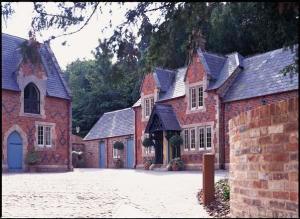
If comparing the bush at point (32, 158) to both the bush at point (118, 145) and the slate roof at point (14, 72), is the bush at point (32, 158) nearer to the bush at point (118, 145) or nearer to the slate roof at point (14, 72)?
the slate roof at point (14, 72)

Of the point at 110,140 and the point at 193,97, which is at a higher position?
the point at 193,97

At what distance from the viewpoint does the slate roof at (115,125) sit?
136 feet

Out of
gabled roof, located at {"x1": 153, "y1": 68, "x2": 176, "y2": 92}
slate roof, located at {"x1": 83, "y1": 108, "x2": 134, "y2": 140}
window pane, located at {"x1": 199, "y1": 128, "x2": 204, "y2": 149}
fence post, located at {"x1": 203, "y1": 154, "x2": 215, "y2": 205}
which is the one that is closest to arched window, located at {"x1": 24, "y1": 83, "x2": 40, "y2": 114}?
gabled roof, located at {"x1": 153, "y1": 68, "x2": 176, "y2": 92}

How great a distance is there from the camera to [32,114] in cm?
3136

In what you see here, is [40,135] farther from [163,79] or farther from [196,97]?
[196,97]

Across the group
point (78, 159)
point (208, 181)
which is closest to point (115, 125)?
point (78, 159)

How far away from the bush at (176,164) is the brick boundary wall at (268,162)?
868 inches

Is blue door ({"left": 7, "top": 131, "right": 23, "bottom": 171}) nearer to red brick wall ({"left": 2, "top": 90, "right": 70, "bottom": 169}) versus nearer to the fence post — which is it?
red brick wall ({"left": 2, "top": 90, "right": 70, "bottom": 169})

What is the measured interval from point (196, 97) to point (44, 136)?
441 inches

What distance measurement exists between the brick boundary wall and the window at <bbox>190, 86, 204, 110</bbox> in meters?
22.5

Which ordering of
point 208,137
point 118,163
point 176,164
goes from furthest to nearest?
point 118,163
point 176,164
point 208,137

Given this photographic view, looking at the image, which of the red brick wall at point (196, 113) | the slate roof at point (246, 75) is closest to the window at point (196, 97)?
the red brick wall at point (196, 113)

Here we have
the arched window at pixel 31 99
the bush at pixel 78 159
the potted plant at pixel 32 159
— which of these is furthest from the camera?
the bush at pixel 78 159

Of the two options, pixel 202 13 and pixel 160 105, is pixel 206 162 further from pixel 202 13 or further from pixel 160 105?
pixel 160 105
